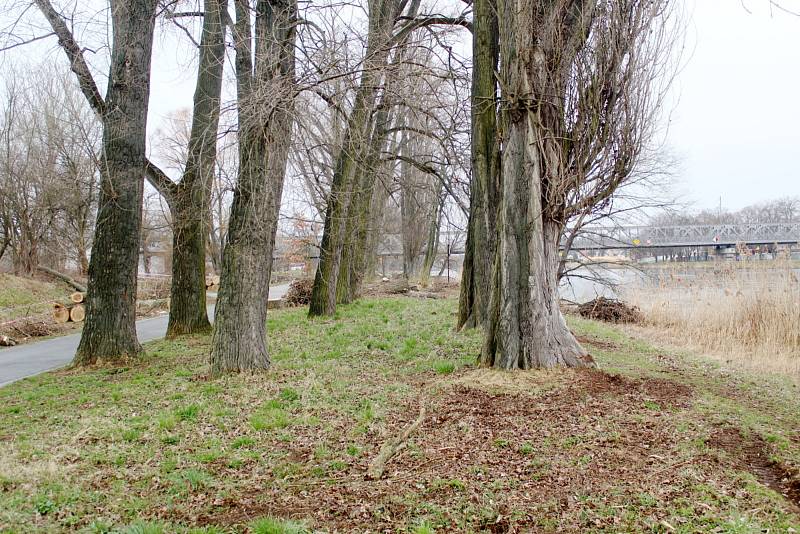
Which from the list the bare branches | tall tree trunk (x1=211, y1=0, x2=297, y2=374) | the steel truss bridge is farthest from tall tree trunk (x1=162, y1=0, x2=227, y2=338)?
the steel truss bridge

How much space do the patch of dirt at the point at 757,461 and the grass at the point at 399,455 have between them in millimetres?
43

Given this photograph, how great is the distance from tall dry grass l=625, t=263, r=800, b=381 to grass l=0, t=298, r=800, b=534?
103 inches

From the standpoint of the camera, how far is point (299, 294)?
59.0 ft

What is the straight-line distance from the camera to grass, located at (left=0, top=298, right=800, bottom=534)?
3.36m

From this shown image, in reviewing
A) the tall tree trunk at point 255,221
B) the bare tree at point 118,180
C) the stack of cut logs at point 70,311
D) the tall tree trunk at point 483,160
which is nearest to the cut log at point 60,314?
the stack of cut logs at point 70,311

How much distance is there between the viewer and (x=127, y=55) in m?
8.41

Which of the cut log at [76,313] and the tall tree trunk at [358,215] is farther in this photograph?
the cut log at [76,313]

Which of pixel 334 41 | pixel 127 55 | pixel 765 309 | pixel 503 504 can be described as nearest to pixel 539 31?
pixel 334 41

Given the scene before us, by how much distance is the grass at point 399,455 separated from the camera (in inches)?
132

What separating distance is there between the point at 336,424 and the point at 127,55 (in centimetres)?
692

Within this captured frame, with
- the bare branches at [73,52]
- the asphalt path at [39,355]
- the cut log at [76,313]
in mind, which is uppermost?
the bare branches at [73,52]

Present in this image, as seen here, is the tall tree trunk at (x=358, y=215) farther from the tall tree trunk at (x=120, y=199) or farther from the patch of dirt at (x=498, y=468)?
the patch of dirt at (x=498, y=468)

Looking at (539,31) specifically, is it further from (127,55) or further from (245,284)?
(127,55)

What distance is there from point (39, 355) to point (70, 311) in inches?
226
